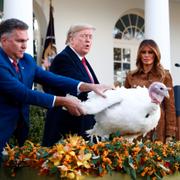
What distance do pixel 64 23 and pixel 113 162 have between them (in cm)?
878

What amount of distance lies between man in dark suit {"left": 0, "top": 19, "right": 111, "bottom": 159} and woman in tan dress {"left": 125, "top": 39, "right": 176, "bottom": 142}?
1259mm

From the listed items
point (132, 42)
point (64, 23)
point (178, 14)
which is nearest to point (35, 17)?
point (64, 23)

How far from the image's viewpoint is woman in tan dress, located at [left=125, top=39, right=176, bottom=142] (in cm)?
426

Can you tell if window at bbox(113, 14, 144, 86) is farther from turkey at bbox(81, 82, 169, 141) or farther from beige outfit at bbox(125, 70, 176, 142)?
turkey at bbox(81, 82, 169, 141)

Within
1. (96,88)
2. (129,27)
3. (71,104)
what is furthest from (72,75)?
(129,27)

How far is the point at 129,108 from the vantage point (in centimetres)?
284

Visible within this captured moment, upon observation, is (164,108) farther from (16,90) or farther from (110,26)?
(110,26)

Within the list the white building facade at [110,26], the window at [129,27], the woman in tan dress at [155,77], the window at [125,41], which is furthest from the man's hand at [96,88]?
the window at [129,27]

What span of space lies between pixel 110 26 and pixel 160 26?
10.3ft

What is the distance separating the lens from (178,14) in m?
13.7

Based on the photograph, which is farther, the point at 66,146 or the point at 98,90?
the point at 98,90

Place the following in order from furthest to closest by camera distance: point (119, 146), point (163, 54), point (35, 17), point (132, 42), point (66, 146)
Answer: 1. point (132, 42)
2. point (35, 17)
3. point (163, 54)
4. point (119, 146)
5. point (66, 146)

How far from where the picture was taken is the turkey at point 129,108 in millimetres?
2850

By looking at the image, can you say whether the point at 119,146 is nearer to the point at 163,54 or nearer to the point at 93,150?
the point at 93,150
